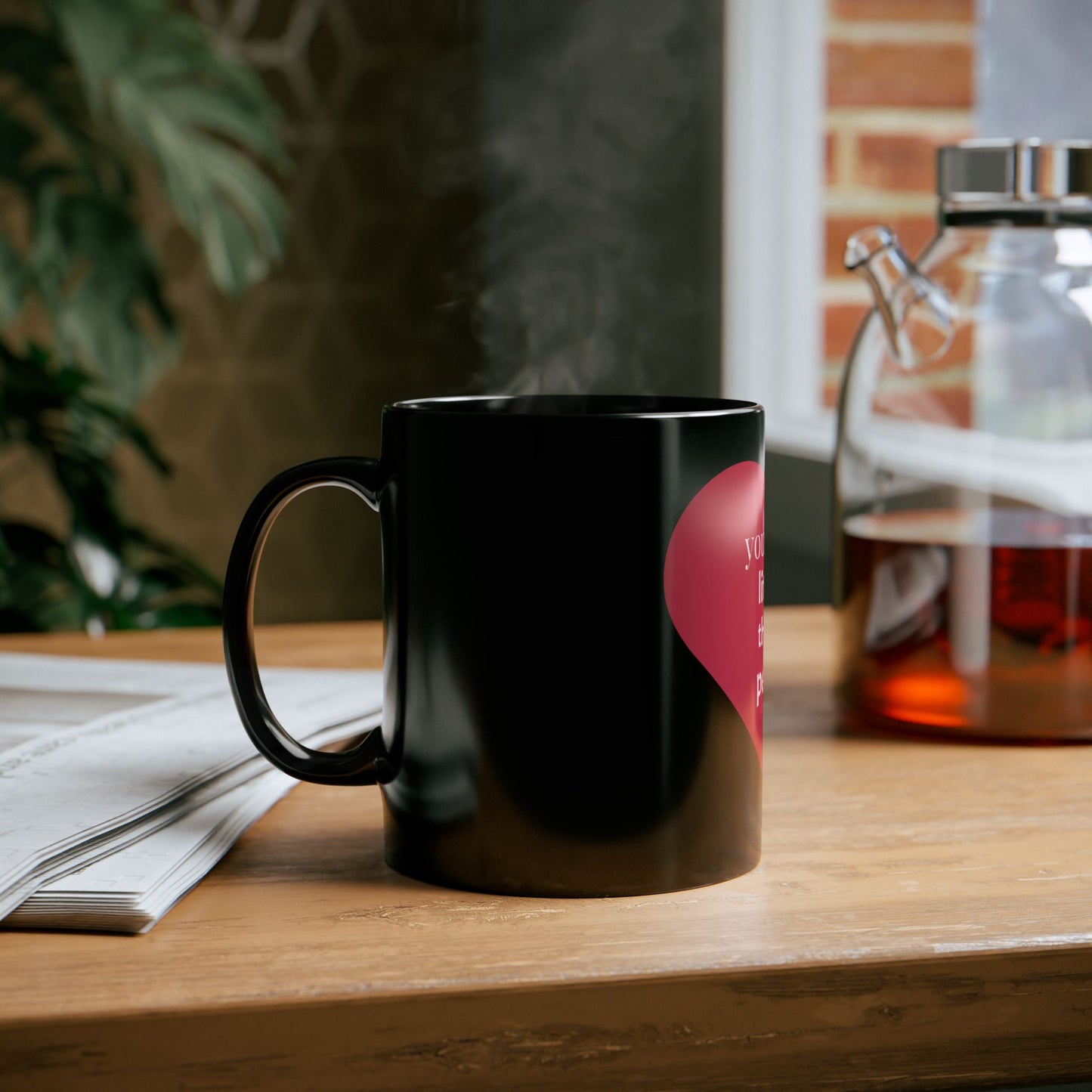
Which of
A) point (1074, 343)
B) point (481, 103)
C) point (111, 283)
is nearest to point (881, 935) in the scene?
point (1074, 343)

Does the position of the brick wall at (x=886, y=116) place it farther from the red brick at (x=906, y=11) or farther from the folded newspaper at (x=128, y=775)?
the folded newspaper at (x=128, y=775)

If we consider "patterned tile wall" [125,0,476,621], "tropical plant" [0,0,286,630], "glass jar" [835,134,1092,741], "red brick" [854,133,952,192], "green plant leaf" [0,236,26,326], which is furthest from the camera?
"patterned tile wall" [125,0,476,621]

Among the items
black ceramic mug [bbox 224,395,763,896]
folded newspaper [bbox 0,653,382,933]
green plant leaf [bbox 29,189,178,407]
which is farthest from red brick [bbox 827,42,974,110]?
black ceramic mug [bbox 224,395,763,896]

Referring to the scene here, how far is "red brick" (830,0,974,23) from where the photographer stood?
148 cm

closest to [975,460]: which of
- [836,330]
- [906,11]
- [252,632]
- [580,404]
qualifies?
[580,404]

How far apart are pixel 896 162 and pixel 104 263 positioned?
0.92m

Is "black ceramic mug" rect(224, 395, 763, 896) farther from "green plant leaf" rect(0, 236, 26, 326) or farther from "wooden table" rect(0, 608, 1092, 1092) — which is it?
"green plant leaf" rect(0, 236, 26, 326)

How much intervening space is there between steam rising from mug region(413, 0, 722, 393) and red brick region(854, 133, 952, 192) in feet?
0.56

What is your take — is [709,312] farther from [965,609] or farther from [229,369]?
[229,369]

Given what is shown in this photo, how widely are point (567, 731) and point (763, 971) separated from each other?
9 cm

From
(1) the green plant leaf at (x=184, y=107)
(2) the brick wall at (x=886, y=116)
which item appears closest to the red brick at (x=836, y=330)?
(2) the brick wall at (x=886, y=116)

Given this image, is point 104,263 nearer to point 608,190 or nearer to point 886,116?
point 608,190

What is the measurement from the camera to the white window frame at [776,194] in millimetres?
1527

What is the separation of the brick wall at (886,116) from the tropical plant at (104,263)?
673mm
